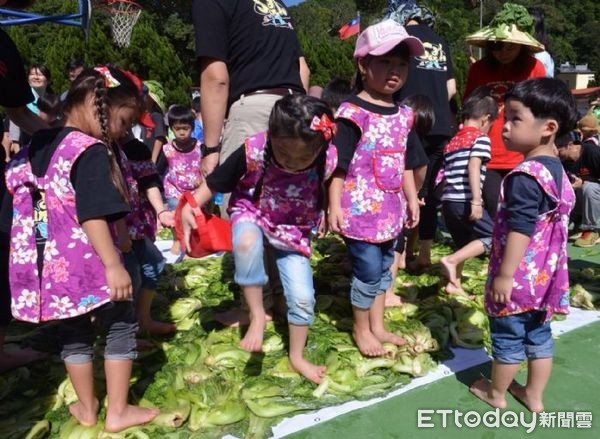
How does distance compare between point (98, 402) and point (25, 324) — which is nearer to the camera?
point (98, 402)

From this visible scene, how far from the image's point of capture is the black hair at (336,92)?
5.14 m

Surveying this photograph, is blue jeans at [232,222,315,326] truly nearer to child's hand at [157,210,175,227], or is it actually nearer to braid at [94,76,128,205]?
child's hand at [157,210,175,227]

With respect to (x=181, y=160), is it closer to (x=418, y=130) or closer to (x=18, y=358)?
(x=418, y=130)

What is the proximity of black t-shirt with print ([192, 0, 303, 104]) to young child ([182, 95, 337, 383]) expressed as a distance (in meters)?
0.64

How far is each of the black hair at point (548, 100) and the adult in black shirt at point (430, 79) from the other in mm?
2031

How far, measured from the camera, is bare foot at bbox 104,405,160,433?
2.72 m

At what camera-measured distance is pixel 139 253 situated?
3.54 metres

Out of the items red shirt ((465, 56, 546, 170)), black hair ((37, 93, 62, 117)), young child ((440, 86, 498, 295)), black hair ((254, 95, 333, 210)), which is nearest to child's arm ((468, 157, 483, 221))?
young child ((440, 86, 498, 295))

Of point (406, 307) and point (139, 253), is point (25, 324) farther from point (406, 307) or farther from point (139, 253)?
point (406, 307)

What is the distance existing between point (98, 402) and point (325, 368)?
4.08 feet

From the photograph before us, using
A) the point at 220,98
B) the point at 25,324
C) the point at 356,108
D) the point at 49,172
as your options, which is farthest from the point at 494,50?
the point at 25,324

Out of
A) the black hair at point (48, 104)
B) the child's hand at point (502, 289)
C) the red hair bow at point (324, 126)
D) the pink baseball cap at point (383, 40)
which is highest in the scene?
the pink baseball cap at point (383, 40)

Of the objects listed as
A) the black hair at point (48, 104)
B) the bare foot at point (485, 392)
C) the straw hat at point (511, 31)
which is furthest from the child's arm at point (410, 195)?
the black hair at point (48, 104)

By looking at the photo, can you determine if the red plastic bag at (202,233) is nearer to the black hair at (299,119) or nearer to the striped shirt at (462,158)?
the black hair at (299,119)
